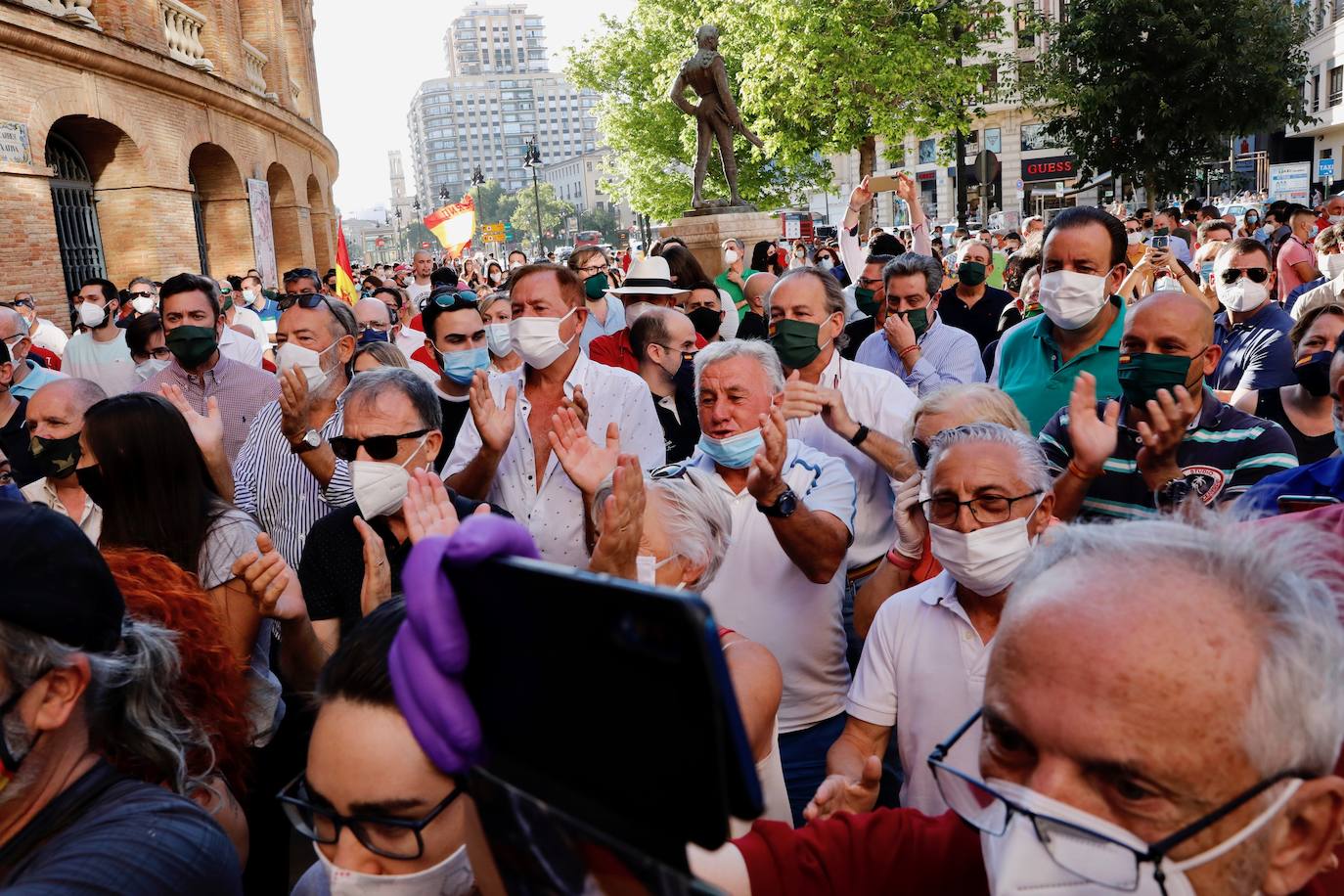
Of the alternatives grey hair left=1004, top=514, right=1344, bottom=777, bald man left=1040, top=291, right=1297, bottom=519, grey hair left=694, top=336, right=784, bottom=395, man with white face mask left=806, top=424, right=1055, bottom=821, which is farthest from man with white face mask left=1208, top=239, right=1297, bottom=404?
grey hair left=1004, top=514, right=1344, bottom=777

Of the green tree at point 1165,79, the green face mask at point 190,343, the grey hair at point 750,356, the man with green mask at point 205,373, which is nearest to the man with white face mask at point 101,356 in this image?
the man with green mask at point 205,373

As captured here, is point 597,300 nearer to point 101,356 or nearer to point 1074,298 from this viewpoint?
point 101,356

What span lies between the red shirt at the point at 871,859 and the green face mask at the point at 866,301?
530 cm

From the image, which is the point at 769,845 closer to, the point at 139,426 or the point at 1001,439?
the point at 1001,439

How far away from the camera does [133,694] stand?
6.36ft

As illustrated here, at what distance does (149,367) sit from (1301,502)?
255 inches

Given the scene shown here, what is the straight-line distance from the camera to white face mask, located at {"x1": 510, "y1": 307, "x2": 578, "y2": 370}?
4605 mm

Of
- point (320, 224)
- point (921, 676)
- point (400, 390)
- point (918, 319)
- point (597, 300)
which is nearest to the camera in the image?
point (921, 676)

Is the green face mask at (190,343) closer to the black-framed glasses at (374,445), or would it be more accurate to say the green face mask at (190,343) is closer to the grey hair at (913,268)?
the black-framed glasses at (374,445)

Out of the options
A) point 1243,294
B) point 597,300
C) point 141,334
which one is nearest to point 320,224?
point 141,334

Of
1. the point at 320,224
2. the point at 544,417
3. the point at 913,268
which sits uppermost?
the point at 320,224

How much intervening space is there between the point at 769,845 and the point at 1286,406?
151 inches

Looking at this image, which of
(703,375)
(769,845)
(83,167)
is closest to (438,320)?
(703,375)

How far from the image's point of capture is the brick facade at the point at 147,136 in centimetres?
1305
